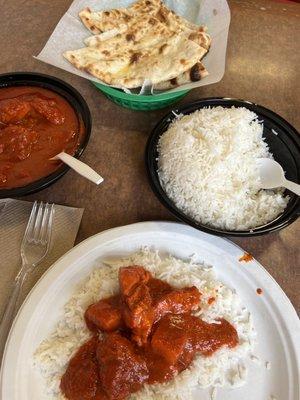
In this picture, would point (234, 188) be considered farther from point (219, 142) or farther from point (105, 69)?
point (105, 69)

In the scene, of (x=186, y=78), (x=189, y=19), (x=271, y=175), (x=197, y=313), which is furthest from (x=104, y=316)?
(x=189, y=19)

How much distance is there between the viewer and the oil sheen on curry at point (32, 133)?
1530mm

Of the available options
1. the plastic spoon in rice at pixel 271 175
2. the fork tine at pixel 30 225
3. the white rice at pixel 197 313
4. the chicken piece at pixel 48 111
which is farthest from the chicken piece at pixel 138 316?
the chicken piece at pixel 48 111

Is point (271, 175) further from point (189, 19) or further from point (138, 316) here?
point (189, 19)

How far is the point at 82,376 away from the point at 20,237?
0.67m

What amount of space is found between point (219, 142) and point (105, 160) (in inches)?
23.4

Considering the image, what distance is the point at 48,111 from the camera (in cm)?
166

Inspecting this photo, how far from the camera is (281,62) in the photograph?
229 centimetres

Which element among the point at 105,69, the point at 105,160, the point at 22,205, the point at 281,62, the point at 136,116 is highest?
the point at 281,62

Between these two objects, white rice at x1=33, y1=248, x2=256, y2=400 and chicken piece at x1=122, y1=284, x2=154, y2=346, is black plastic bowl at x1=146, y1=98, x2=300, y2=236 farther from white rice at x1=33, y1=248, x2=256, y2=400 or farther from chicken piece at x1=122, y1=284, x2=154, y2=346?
chicken piece at x1=122, y1=284, x2=154, y2=346

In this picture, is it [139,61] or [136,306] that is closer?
[136,306]

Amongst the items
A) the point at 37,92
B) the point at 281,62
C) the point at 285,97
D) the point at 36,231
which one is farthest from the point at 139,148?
the point at 281,62

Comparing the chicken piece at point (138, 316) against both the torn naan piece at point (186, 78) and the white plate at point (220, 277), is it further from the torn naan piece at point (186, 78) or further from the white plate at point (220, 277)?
the torn naan piece at point (186, 78)

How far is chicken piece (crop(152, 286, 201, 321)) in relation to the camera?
130 centimetres
